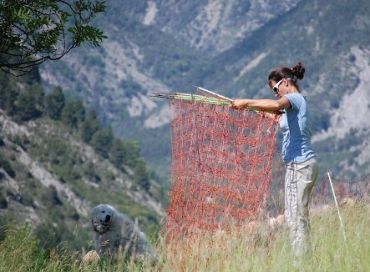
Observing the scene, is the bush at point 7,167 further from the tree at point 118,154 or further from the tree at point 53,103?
the tree at point 118,154

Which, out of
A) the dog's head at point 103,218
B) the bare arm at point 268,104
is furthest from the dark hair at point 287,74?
the dog's head at point 103,218

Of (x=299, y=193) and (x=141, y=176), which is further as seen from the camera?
(x=141, y=176)

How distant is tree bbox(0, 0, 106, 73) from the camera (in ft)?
29.5

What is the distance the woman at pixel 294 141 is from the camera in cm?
805

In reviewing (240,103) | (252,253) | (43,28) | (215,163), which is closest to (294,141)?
(240,103)

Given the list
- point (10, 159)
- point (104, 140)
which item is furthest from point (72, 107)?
point (10, 159)

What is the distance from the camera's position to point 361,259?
6.86 meters

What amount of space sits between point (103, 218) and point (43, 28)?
3971 mm

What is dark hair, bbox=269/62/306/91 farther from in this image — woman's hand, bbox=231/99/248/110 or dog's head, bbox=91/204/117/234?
dog's head, bbox=91/204/117/234

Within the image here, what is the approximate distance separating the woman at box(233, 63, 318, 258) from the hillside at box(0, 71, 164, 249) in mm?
106059

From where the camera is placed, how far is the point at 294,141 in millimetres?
8266

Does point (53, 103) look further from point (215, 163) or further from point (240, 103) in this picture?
point (240, 103)

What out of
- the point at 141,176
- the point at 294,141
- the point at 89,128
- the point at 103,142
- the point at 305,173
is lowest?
the point at 305,173

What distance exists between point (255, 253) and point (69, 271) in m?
1.82
